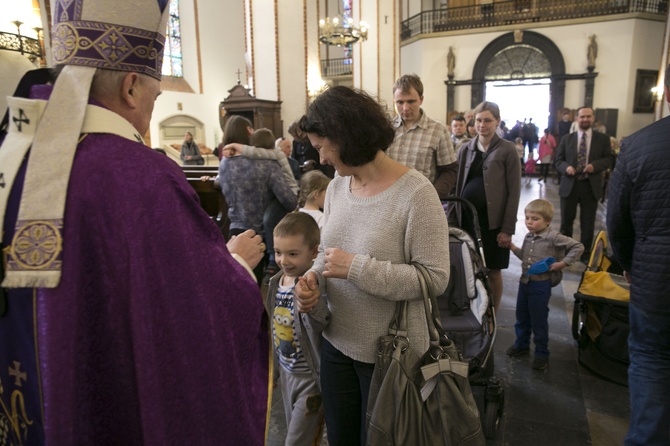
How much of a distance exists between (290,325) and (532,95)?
61.9 feet

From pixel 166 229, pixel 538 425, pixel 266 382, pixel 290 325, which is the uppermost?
pixel 166 229

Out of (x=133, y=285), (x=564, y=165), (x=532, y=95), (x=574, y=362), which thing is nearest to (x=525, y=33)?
(x=532, y=95)

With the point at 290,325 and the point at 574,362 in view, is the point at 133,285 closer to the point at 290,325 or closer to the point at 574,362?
the point at 290,325

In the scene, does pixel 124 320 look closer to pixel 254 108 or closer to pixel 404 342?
pixel 404 342

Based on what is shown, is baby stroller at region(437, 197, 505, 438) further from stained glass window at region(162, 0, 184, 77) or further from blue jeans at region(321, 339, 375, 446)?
stained glass window at region(162, 0, 184, 77)

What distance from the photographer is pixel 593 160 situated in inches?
207

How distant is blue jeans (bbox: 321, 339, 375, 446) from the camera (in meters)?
1.70

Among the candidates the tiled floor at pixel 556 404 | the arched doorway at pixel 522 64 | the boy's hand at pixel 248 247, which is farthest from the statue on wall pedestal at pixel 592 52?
the boy's hand at pixel 248 247

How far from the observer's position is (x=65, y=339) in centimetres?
Answer: 90

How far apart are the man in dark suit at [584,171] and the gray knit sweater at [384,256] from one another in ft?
14.5

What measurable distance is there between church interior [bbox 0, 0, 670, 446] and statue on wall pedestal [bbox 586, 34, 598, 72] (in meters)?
0.05

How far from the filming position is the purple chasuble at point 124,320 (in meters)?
0.91

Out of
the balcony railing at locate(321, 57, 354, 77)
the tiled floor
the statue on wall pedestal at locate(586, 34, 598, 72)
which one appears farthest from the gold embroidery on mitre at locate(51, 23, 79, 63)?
the balcony railing at locate(321, 57, 354, 77)

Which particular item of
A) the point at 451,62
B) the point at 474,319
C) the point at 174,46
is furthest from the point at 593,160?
the point at 174,46
